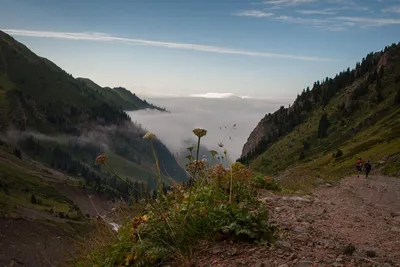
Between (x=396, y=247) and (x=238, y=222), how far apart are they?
3017mm

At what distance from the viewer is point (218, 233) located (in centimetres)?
616

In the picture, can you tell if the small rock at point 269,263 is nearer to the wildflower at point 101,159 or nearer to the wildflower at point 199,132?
the wildflower at point 199,132

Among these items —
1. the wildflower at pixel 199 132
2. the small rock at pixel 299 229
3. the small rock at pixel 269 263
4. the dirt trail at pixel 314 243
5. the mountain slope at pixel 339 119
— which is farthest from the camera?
the mountain slope at pixel 339 119

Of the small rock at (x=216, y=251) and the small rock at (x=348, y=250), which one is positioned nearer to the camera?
the small rock at (x=348, y=250)

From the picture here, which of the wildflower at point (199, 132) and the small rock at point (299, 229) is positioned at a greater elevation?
the wildflower at point (199, 132)

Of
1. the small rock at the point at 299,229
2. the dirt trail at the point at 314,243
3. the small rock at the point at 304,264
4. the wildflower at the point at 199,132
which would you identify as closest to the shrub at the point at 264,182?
the dirt trail at the point at 314,243

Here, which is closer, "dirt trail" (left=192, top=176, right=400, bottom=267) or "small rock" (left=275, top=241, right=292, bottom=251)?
"dirt trail" (left=192, top=176, right=400, bottom=267)

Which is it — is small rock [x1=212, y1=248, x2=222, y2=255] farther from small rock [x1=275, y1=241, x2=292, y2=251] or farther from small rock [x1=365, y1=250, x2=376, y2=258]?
small rock [x1=365, y1=250, x2=376, y2=258]

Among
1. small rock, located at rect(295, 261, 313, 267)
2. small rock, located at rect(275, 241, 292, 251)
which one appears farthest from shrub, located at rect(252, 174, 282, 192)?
small rock, located at rect(295, 261, 313, 267)

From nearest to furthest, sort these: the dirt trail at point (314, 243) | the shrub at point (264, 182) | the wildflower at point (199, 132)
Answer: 1. the wildflower at point (199, 132)
2. the dirt trail at point (314, 243)
3. the shrub at point (264, 182)

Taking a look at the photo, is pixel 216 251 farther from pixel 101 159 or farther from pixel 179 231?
pixel 101 159

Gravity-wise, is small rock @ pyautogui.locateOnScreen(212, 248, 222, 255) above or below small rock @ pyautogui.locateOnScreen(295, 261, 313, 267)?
below

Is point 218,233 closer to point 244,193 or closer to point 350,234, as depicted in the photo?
point 244,193

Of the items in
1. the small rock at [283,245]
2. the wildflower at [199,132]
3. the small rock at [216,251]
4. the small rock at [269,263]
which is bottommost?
the small rock at [216,251]
